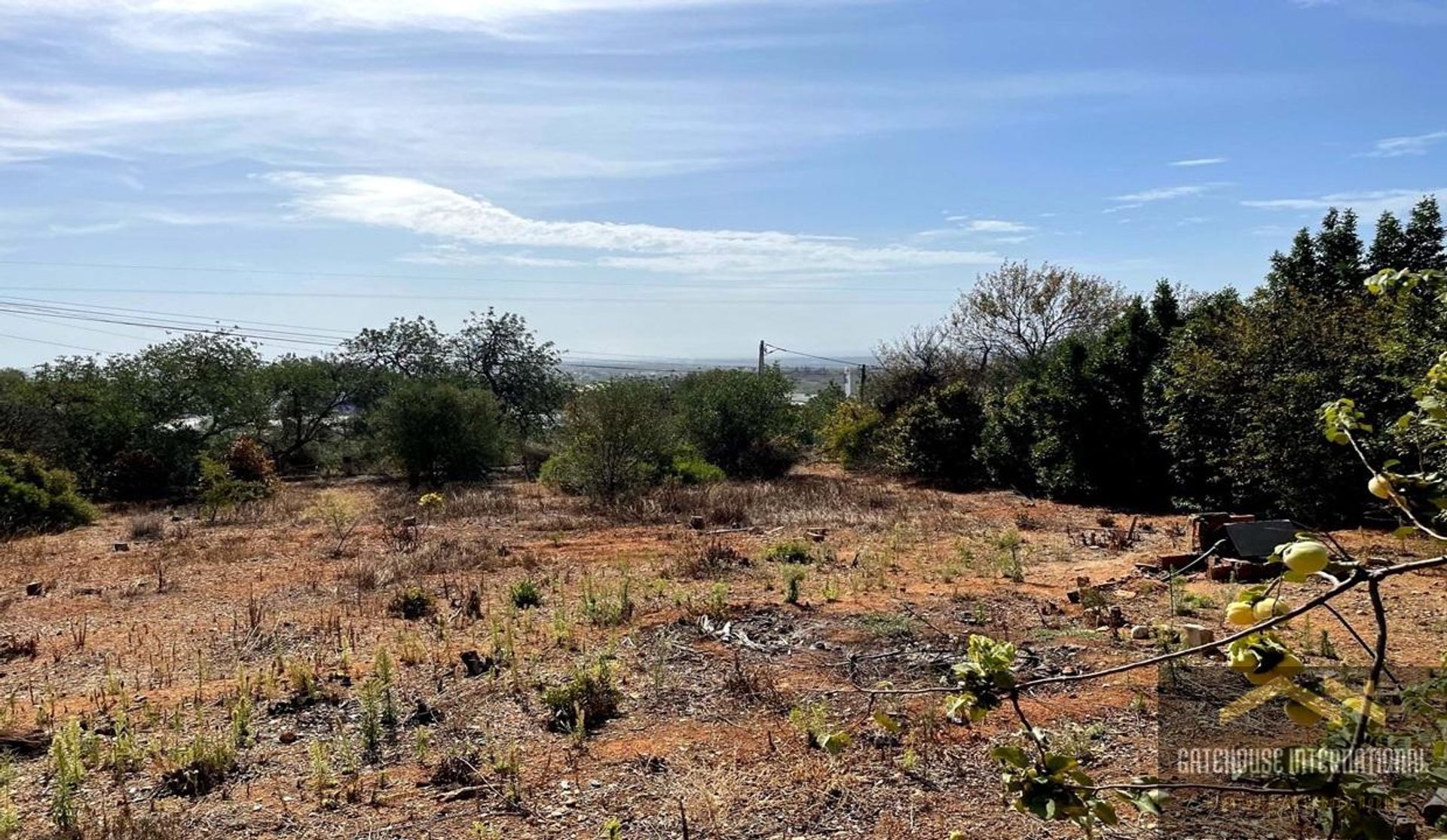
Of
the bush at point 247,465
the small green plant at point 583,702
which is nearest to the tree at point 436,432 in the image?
the bush at point 247,465

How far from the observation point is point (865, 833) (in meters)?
3.87

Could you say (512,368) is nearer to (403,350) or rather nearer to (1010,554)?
(403,350)

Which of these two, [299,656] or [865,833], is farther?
[299,656]

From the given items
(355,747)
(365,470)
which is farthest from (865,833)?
(365,470)

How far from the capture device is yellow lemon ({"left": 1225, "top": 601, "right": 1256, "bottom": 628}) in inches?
36.9

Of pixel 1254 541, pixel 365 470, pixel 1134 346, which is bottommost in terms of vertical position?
pixel 365 470

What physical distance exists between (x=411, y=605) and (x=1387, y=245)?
1511 centimetres

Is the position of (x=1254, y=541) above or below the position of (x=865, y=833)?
above

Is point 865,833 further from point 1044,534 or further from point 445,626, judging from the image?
point 1044,534

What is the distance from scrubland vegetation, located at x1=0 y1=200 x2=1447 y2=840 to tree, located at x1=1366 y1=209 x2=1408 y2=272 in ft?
0.22

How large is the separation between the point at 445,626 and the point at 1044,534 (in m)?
8.35

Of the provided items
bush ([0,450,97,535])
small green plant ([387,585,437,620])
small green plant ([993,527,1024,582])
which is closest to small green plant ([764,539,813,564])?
small green plant ([993,527,1024,582])

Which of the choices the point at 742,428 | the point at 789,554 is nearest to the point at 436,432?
the point at 742,428

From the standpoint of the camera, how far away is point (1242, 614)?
96cm
